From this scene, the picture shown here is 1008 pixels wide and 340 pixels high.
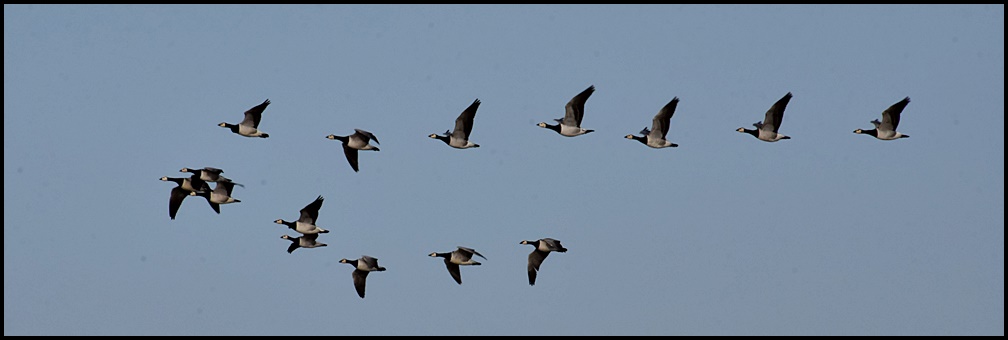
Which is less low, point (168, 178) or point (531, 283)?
point (168, 178)

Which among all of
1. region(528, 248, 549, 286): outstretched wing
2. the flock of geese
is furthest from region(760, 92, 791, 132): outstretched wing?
region(528, 248, 549, 286): outstretched wing

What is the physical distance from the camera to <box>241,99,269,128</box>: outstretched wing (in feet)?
169

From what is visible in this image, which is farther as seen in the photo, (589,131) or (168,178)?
(168,178)

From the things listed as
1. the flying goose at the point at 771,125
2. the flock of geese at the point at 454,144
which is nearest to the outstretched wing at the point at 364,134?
the flock of geese at the point at 454,144

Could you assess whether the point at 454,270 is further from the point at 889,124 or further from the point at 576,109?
the point at 889,124

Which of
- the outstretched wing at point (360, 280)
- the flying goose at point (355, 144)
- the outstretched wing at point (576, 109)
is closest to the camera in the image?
the outstretched wing at point (576, 109)

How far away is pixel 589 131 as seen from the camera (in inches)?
1983

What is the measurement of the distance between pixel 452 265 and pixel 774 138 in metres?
9.22

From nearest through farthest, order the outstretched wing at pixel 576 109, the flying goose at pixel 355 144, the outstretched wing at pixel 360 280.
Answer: the outstretched wing at pixel 576 109 < the flying goose at pixel 355 144 < the outstretched wing at pixel 360 280

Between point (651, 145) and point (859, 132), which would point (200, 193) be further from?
point (859, 132)

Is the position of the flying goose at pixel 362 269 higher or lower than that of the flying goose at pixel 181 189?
lower

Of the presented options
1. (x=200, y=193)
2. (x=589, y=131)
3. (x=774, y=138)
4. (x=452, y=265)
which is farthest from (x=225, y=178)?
(x=774, y=138)

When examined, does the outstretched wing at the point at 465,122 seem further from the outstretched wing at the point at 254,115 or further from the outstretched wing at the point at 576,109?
the outstretched wing at the point at 254,115

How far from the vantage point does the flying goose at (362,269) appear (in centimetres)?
5359
